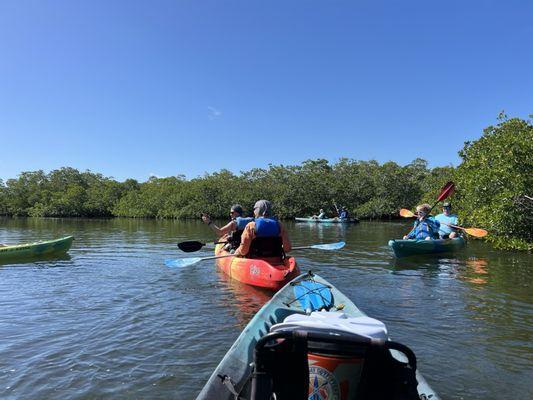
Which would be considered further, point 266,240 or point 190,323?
point 266,240

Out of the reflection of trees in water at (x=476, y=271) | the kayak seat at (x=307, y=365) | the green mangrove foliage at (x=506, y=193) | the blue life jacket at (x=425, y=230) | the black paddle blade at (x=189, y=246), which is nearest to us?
the kayak seat at (x=307, y=365)

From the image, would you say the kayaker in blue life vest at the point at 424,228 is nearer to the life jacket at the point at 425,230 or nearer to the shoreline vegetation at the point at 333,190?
the life jacket at the point at 425,230

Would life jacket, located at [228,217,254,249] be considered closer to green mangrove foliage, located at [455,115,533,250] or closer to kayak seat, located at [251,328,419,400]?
kayak seat, located at [251,328,419,400]

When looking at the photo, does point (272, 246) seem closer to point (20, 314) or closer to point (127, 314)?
point (127, 314)

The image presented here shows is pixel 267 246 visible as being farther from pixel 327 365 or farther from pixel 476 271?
pixel 476 271

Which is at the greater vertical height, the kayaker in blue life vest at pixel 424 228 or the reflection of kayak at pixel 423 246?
the kayaker in blue life vest at pixel 424 228

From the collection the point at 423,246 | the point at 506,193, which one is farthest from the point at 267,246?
the point at 506,193

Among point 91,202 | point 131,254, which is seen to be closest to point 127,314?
point 131,254

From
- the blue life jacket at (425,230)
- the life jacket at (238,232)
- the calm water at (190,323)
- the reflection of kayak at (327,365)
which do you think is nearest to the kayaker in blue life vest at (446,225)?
the blue life jacket at (425,230)

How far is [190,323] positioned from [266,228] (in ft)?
8.15

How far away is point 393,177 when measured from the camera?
4784cm

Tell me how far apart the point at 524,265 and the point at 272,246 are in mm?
7289

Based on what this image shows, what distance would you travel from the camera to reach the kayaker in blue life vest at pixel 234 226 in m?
9.27

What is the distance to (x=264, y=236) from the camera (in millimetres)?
7715
